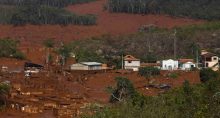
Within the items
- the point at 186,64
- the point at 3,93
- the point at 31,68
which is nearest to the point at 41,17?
the point at 31,68

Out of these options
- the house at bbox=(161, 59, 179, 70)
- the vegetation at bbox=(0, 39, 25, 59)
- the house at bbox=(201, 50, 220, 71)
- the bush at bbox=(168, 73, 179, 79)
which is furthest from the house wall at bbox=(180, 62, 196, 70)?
the vegetation at bbox=(0, 39, 25, 59)

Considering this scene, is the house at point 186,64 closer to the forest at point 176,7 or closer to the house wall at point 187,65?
the house wall at point 187,65

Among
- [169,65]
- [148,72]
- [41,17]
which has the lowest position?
[148,72]

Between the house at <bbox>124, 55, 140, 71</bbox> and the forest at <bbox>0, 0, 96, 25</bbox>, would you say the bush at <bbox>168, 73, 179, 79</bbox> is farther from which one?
the forest at <bbox>0, 0, 96, 25</bbox>

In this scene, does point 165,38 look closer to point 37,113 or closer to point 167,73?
point 167,73

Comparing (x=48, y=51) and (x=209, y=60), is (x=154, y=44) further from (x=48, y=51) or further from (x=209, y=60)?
(x=48, y=51)

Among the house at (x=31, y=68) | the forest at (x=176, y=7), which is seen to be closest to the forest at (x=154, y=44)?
the house at (x=31, y=68)

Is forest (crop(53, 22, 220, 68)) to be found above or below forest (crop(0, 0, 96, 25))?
below

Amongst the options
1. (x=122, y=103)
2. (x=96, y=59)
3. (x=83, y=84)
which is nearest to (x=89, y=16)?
(x=96, y=59)

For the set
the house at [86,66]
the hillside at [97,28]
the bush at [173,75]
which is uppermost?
the hillside at [97,28]
